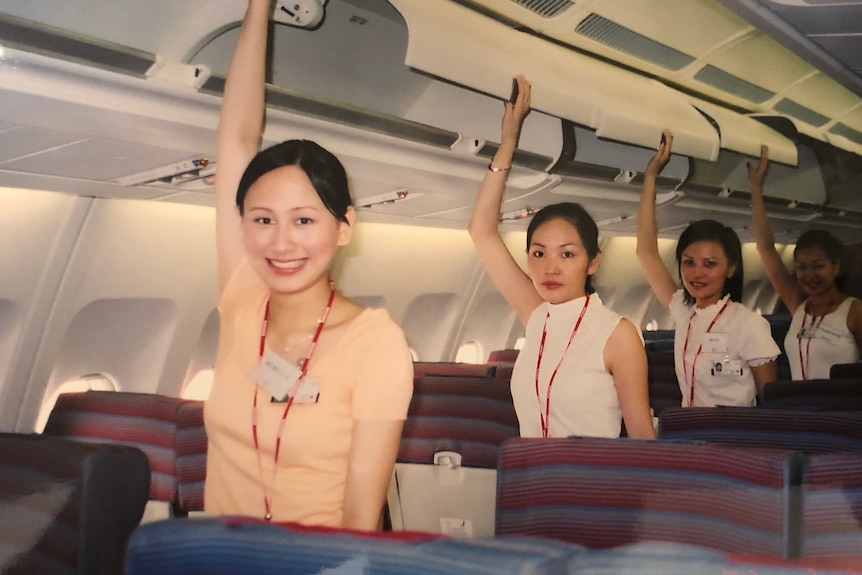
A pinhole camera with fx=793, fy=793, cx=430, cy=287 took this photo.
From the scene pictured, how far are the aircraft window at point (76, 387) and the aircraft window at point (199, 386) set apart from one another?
A: 27cm

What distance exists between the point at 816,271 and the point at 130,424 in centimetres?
279

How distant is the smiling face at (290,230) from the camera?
171 centimetres

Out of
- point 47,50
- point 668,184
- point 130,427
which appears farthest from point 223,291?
point 668,184

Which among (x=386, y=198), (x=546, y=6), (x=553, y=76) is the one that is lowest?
(x=386, y=198)

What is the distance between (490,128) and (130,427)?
5.08 ft

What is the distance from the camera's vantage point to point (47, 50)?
164cm

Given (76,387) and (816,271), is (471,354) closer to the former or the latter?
(816,271)

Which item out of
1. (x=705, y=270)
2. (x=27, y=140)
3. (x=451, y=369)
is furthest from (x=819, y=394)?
(x=27, y=140)

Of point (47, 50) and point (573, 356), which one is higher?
point (47, 50)

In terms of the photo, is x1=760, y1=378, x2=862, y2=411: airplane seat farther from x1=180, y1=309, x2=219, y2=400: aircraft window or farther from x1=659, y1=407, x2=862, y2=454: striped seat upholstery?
x1=180, y1=309, x2=219, y2=400: aircraft window

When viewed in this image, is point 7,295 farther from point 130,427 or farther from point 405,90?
point 405,90

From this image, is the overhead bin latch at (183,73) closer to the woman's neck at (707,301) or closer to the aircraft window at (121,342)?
the aircraft window at (121,342)

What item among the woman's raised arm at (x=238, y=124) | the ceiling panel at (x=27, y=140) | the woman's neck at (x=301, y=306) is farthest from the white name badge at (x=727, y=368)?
the ceiling panel at (x=27, y=140)

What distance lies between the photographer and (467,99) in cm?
250
